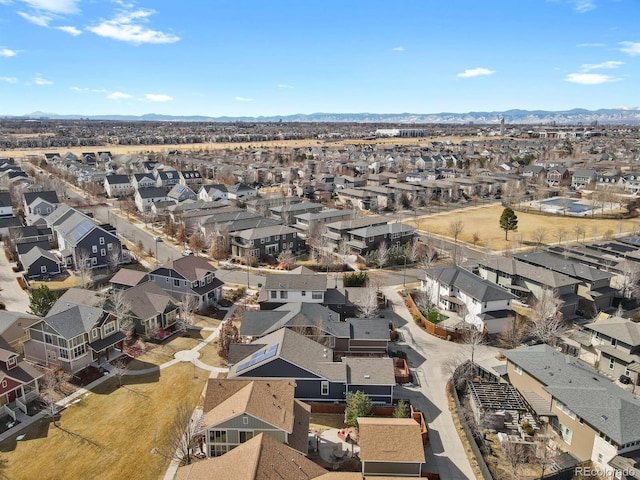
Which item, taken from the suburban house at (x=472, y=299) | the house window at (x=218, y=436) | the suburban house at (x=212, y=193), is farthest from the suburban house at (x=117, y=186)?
the house window at (x=218, y=436)

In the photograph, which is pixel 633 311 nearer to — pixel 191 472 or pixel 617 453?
pixel 617 453

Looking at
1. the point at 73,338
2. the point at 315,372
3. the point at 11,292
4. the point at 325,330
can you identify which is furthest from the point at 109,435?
the point at 11,292

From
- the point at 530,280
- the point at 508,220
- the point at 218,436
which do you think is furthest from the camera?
the point at 508,220

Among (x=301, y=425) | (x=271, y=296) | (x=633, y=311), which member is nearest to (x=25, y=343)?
(x=271, y=296)

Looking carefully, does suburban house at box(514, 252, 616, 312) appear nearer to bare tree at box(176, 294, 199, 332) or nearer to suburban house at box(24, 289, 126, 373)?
bare tree at box(176, 294, 199, 332)

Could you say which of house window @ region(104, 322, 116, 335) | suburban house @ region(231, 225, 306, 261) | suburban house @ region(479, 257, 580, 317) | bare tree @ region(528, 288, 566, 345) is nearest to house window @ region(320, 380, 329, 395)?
house window @ region(104, 322, 116, 335)

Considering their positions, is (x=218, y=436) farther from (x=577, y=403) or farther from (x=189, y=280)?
(x=189, y=280)
